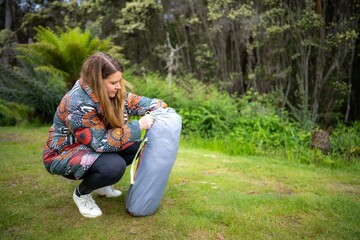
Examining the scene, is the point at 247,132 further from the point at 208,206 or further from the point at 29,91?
the point at 29,91

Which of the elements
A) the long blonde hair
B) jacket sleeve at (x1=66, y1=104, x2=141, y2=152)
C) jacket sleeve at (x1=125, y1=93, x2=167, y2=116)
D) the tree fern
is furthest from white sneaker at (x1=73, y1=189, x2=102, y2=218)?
the tree fern

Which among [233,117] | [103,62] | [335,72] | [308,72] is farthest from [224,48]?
[103,62]

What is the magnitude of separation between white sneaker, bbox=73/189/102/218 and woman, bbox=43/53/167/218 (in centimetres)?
1

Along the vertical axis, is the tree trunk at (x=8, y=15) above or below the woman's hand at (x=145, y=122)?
above

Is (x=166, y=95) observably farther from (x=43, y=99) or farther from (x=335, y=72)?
(x=335, y=72)

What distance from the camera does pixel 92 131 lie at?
1.98 meters

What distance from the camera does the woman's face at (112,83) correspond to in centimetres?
207

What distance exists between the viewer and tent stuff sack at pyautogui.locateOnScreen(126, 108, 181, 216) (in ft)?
7.18

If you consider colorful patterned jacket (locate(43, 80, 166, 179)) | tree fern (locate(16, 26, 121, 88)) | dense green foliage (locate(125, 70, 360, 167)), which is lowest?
dense green foliage (locate(125, 70, 360, 167))

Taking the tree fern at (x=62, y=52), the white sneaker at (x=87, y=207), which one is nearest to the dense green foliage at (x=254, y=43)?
the tree fern at (x=62, y=52)

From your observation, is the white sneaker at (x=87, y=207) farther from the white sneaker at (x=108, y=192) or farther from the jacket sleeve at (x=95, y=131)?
the jacket sleeve at (x=95, y=131)

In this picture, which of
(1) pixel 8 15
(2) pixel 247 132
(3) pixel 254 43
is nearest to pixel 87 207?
(2) pixel 247 132

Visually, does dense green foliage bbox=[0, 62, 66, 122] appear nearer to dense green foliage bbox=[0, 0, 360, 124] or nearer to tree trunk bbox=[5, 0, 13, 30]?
dense green foliage bbox=[0, 0, 360, 124]

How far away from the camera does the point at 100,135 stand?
201 cm
